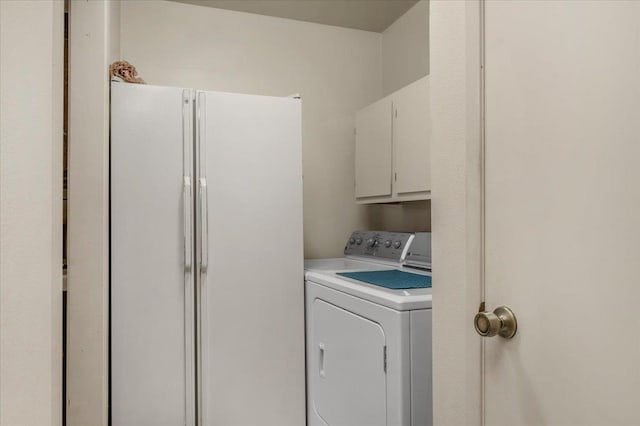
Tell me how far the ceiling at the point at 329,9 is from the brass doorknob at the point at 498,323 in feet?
8.12

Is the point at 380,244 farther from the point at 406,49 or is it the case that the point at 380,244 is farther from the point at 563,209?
the point at 563,209

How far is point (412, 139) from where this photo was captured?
229cm

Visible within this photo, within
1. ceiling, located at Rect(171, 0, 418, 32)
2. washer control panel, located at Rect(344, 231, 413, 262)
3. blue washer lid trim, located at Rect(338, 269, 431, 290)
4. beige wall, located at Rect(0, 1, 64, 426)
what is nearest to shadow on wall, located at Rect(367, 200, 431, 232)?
washer control panel, located at Rect(344, 231, 413, 262)

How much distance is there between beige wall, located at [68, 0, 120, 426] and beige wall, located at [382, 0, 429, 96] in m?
1.81

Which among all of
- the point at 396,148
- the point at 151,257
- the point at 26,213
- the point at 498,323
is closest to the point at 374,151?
the point at 396,148

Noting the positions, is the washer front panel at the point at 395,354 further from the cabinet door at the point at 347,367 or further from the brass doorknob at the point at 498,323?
the brass doorknob at the point at 498,323

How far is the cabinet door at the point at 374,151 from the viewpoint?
2.52m

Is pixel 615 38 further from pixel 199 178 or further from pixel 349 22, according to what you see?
pixel 349 22

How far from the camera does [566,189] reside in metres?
0.73

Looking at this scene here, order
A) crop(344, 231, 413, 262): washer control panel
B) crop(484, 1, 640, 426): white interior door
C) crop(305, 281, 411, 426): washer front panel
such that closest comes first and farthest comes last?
crop(484, 1, 640, 426): white interior door, crop(305, 281, 411, 426): washer front panel, crop(344, 231, 413, 262): washer control panel

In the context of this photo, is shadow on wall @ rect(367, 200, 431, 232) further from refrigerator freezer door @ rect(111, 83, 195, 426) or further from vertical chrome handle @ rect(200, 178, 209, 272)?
refrigerator freezer door @ rect(111, 83, 195, 426)

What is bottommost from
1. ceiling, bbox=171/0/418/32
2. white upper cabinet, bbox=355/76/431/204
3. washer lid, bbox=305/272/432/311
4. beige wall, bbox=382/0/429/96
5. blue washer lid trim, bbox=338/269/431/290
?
washer lid, bbox=305/272/432/311

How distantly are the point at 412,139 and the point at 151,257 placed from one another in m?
1.43

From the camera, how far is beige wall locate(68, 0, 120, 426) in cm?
177
